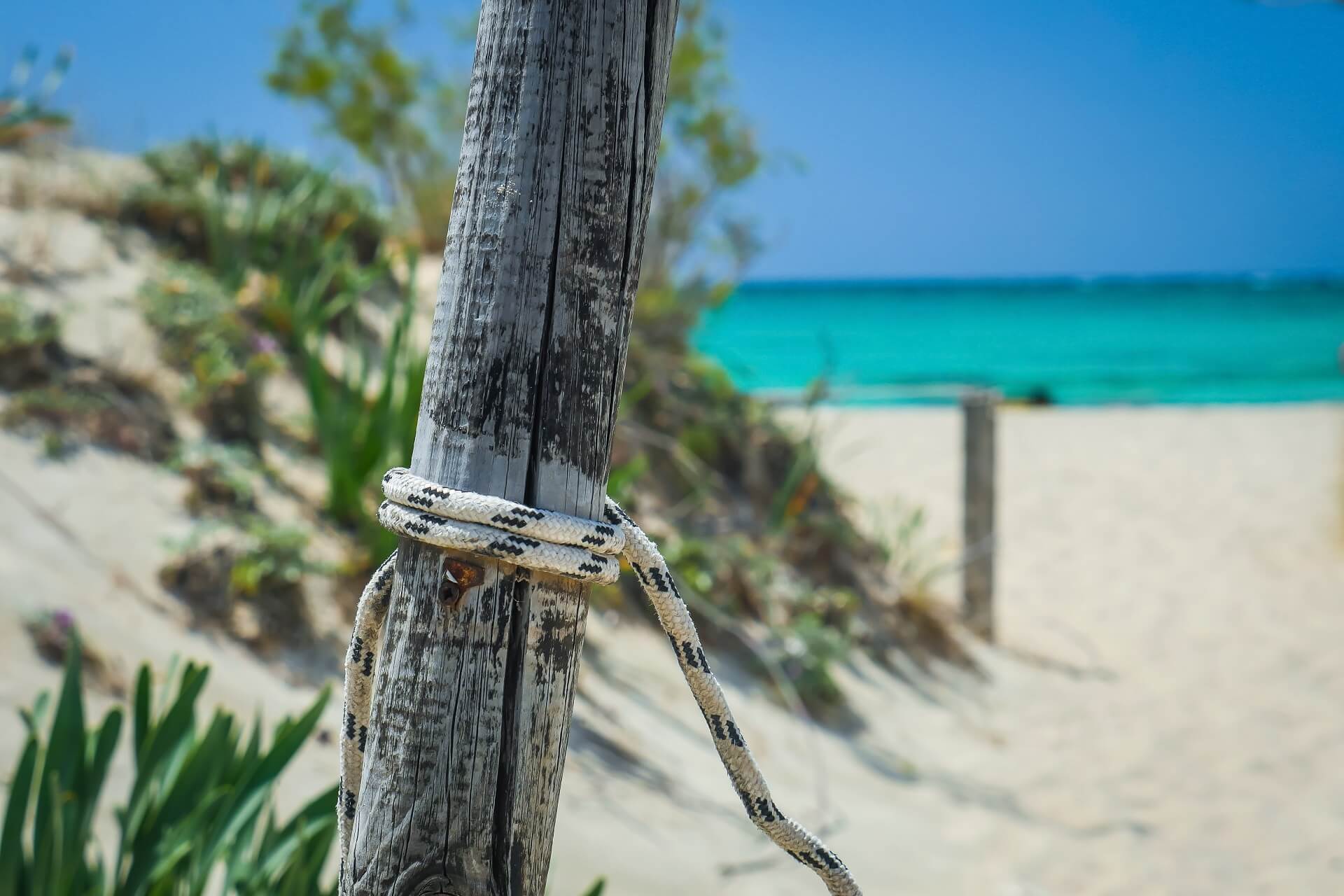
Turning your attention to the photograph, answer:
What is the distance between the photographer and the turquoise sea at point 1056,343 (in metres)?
24.3

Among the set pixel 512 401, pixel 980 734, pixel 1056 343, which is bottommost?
pixel 980 734

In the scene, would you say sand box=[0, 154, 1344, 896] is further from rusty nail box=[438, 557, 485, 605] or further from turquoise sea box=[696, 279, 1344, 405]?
turquoise sea box=[696, 279, 1344, 405]

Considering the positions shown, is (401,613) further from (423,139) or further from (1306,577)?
(1306,577)

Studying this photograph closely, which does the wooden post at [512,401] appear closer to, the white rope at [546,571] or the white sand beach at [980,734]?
the white rope at [546,571]

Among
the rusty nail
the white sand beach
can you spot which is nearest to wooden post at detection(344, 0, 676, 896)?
the rusty nail

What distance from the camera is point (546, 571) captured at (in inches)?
47.8

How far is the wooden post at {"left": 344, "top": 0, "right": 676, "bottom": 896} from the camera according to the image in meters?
1.21

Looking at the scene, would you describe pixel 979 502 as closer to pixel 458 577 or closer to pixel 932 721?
pixel 932 721

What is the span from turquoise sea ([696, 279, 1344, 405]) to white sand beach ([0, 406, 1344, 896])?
1904 mm

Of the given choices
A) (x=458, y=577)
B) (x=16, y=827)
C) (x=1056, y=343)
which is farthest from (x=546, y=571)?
(x=1056, y=343)

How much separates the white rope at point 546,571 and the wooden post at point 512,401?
4cm

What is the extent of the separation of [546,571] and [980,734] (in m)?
4.81

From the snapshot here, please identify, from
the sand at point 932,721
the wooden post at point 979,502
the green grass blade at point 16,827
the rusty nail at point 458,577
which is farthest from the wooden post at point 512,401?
the wooden post at point 979,502

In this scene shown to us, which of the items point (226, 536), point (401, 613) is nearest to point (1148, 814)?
point (226, 536)
